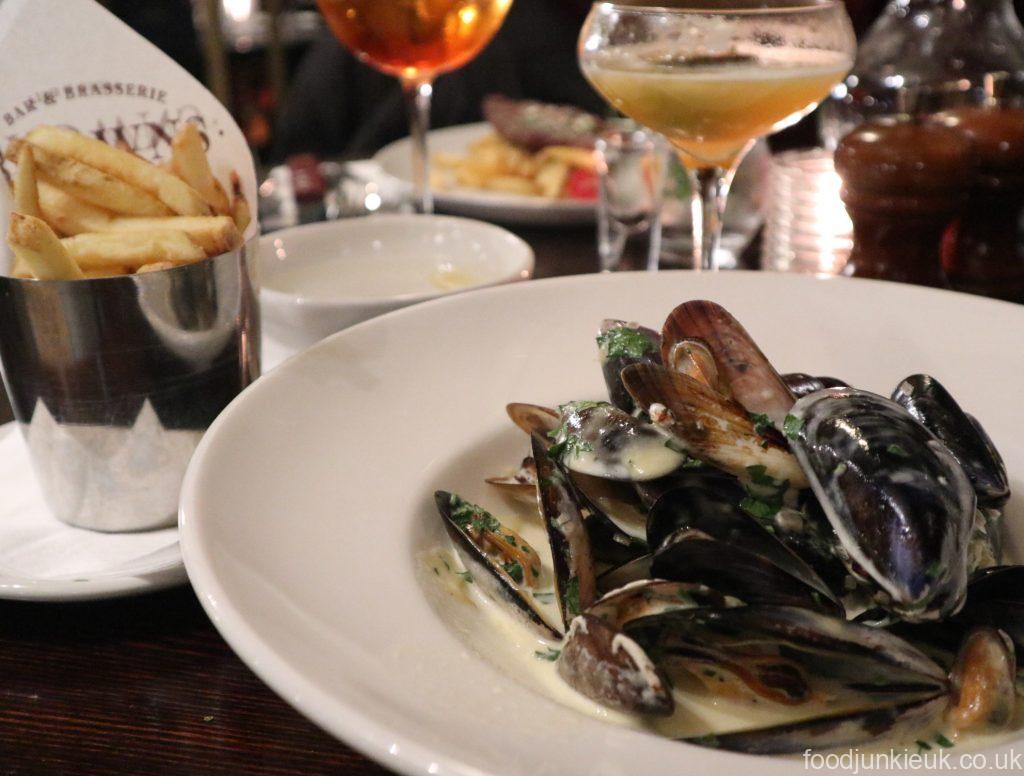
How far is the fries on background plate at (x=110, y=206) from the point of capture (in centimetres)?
94

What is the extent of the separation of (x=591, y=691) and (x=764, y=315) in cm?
70

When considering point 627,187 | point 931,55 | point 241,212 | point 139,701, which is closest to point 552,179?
point 627,187

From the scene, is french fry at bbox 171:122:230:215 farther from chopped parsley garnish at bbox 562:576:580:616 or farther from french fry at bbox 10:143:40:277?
chopped parsley garnish at bbox 562:576:580:616

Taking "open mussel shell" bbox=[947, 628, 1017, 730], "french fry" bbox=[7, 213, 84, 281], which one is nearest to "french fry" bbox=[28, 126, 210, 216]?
"french fry" bbox=[7, 213, 84, 281]

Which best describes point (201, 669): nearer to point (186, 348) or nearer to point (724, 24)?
A: point (186, 348)

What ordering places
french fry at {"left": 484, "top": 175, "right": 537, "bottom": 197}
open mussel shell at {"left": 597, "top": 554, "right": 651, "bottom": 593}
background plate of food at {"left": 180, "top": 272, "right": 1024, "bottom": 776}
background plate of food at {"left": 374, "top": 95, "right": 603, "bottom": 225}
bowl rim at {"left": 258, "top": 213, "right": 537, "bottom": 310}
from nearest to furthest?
1. background plate of food at {"left": 180, "top": 272, "right": 1024, "bottom": 776}
2. open mussel shell at {"left": 597, "top": 554, "right": 651, "bottom": 593}
3. bowl rim at {"left": 258, "top": 213, "right": 537, "bottom": 310}
4. background plate of food at {"left": 374, "top": 95, "right": 603, "bottom": 225}
5. french fry at {"left": 484, "top": 175, "right": 537, "bottom": 197}

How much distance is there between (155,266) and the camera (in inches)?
37.1

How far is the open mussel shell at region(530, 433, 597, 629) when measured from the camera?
77 cm

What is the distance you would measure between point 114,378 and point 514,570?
0.47m

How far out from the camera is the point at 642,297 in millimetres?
1241

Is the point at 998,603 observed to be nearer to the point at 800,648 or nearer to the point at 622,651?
the point at 800,648

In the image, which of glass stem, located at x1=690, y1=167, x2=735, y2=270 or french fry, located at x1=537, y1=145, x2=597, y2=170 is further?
french fry, located at x1=537, y1=145, x2=597, y2=170

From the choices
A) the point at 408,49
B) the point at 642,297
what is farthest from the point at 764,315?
the point at 408,49

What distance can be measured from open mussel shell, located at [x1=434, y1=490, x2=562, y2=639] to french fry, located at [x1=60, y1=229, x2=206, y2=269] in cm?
38
